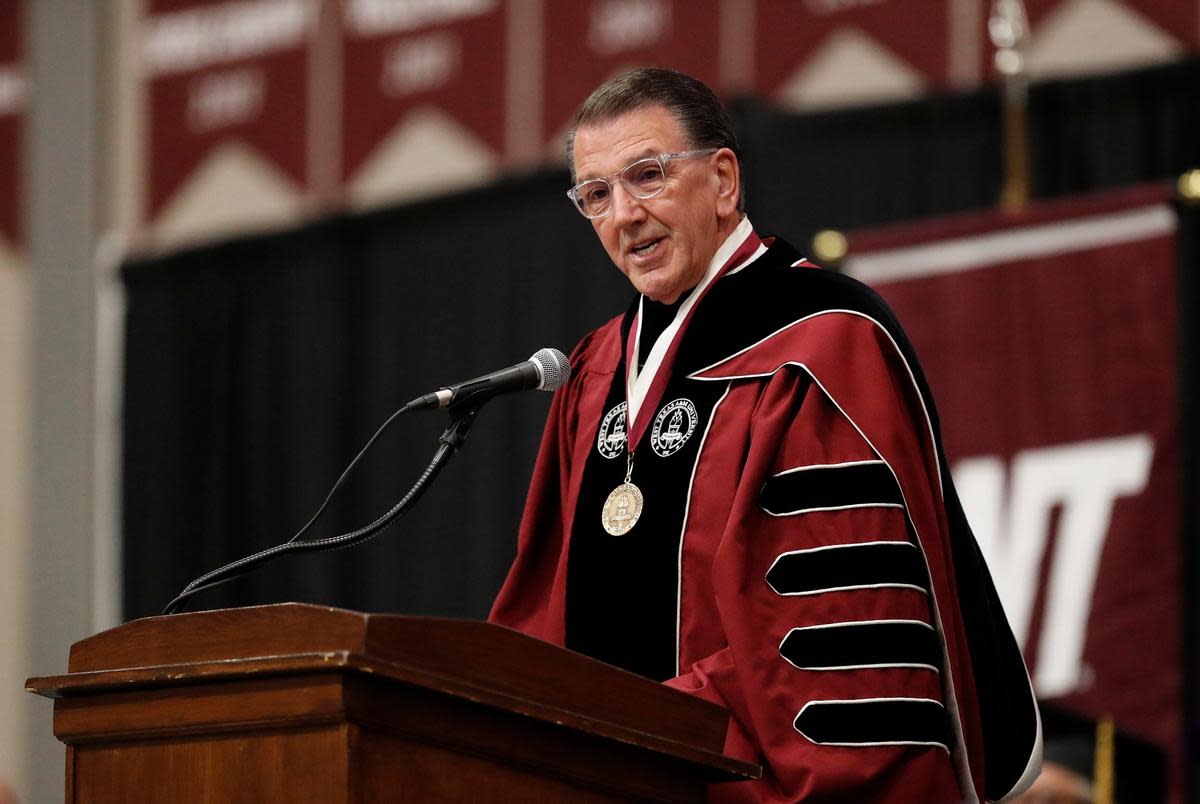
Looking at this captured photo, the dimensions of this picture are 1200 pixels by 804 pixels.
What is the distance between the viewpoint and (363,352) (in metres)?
6.52

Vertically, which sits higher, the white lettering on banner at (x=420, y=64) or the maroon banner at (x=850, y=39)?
the white lettering on banner at (x=420, y=64)

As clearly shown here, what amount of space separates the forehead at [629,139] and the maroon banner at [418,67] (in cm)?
398

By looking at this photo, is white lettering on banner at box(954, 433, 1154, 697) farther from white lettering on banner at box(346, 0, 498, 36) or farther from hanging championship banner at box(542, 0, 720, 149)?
white lettering on banner at box(346, 0, 498, 36)

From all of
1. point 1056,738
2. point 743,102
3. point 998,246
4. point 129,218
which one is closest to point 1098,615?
point 1056,738

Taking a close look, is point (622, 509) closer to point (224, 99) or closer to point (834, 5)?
point (834, 5)

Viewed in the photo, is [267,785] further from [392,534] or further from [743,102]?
[392,534]

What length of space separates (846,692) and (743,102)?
3659mm

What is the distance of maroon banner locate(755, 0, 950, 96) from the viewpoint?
5613 millimetres

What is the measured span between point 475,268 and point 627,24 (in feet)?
3.40

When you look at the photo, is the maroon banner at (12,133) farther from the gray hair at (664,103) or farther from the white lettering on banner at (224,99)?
the gray hair at (664,103)

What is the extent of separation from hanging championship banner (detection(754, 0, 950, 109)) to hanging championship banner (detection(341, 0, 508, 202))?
1.16 m

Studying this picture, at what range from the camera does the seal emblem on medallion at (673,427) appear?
99.3 inches

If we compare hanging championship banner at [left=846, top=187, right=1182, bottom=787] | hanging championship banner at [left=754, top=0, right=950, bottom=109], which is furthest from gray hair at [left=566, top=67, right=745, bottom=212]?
hanging championship banner at [left=754, top=0, right=950, bottom=109]

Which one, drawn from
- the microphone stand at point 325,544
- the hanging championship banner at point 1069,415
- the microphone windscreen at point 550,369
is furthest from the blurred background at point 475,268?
the microphone stand at point 325,544
